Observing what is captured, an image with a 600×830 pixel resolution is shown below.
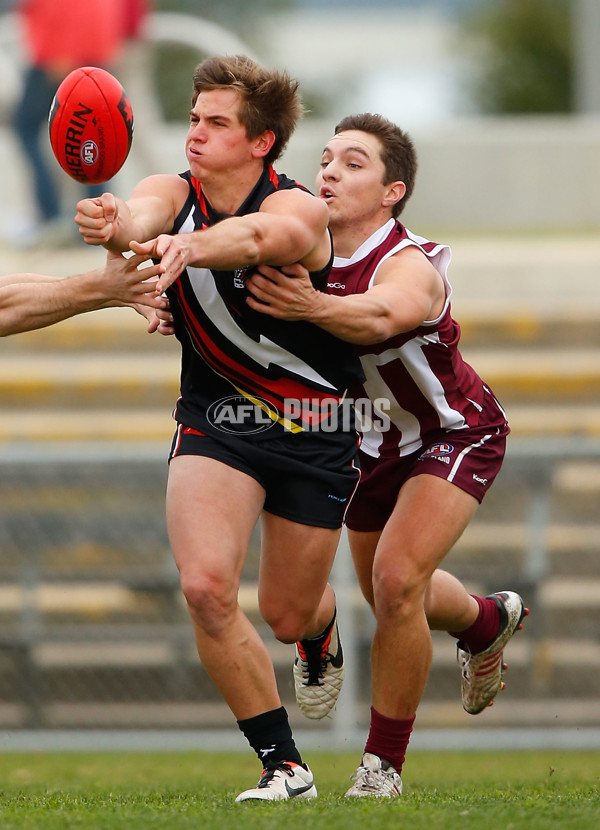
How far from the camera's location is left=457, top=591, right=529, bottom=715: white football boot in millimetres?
5715

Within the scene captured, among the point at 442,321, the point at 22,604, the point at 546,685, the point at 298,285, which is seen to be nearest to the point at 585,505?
the point at 546,685

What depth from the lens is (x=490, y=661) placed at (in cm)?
575

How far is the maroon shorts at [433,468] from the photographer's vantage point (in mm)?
5035

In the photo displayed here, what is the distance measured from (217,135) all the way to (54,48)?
5.74 meters

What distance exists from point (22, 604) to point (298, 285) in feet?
15.3

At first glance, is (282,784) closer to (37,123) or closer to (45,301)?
→ (45,301)

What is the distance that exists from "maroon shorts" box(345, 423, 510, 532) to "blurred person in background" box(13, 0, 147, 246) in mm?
5278

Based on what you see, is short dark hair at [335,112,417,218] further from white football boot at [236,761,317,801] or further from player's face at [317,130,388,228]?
white football boot at [236,761,317,801]

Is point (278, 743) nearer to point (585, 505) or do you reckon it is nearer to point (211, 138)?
point (211, 138)

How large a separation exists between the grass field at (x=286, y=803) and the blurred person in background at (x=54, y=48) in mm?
4519

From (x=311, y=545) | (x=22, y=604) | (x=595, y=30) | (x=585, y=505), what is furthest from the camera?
(x=595, y=30)

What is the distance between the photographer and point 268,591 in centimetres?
472

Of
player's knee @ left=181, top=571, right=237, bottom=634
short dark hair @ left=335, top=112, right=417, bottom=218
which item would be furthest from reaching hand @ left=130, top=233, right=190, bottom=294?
short dark hair @ left=335, top=112, right=417, bottom=218

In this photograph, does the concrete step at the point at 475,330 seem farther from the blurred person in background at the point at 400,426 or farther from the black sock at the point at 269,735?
the black sock at the point at 269,735
